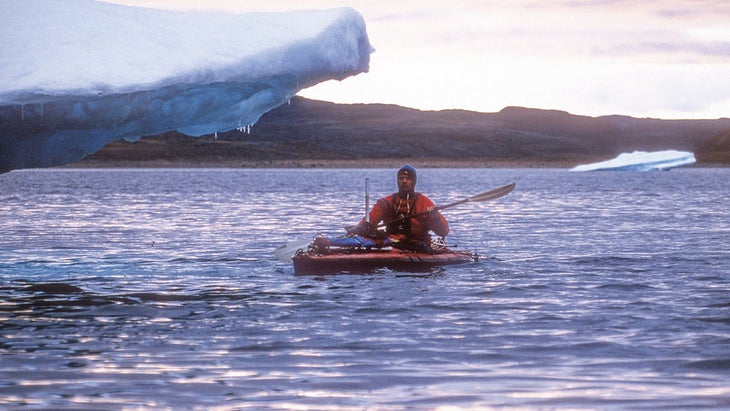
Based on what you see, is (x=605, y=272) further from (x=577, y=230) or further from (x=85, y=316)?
(x=577, y=230)

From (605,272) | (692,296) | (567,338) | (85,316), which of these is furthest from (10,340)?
(605,272)

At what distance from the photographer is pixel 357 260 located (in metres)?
17.1

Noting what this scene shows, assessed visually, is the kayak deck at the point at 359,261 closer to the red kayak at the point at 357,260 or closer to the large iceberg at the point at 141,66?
the red kayak at the point at 357,260

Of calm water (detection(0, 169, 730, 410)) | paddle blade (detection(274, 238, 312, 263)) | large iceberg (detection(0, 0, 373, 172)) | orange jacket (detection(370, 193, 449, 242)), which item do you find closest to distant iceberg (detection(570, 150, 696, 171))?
calm water (detection(0, 169, 730, 410))

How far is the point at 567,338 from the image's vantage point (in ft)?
38.1

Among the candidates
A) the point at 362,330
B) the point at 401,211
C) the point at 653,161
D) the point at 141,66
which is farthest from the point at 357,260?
the point at 653,161

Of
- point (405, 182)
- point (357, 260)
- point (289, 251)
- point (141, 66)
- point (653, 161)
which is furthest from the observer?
point (653, 161)

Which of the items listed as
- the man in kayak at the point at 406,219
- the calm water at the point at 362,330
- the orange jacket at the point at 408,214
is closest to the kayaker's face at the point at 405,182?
the man in kayak at the point at 406,219

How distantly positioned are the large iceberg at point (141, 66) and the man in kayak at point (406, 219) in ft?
7.08

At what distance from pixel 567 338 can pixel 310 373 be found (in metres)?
3.18

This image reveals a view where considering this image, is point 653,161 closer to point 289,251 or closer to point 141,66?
point 289,251

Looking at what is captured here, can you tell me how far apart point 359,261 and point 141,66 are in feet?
16.8

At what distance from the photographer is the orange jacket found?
1739 centimetres

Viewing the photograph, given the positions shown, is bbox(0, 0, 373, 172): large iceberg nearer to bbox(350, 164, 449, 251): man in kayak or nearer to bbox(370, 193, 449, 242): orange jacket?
bbox(350, 164, 449, 251): man in kayak
